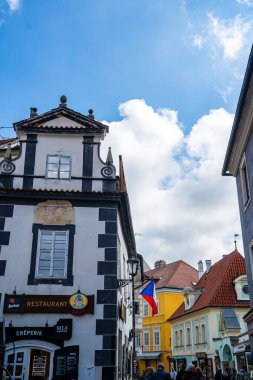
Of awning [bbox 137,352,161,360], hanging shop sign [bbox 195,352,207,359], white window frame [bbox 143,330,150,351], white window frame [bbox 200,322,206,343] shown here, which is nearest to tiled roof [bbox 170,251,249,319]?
white window frame [bbox 200,322,206,343]

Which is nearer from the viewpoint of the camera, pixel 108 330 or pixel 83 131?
pixel 108 330

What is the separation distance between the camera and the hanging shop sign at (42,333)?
1316cm

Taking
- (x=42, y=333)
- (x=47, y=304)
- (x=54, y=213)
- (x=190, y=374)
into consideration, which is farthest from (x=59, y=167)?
(x=190, y=374)

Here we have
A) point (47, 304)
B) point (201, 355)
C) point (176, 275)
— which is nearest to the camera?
point (47, 304)

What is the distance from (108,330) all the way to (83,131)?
7099 millimetres

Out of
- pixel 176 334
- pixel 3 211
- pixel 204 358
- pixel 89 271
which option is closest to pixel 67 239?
pixel 89 271

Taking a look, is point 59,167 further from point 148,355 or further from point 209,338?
point 148,355

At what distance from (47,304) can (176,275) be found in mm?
46378

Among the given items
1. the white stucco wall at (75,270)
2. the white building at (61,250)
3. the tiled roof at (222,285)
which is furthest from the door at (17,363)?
the tiled roof at (222,285)

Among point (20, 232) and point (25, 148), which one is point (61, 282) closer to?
point (20, 232)

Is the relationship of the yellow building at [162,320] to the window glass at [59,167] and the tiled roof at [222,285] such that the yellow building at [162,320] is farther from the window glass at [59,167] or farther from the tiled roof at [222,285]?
the window glass at [59,167]

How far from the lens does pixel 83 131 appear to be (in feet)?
53.4

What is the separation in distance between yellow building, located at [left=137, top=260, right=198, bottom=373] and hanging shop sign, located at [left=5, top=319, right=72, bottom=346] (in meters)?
41.0

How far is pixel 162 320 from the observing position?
5462cm
